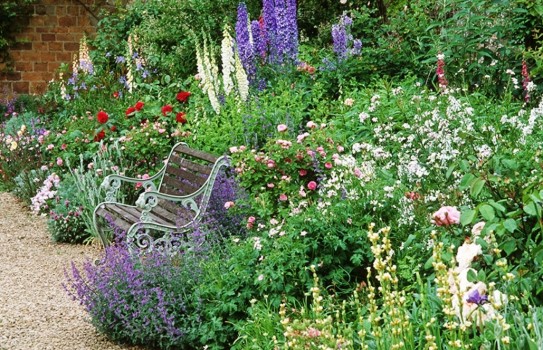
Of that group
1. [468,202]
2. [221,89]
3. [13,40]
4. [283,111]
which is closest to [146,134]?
[221,89]

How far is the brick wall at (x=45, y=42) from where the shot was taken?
14.1 meters

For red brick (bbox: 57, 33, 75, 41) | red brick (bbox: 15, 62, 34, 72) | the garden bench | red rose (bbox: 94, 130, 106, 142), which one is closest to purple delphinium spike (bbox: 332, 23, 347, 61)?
the garden bench

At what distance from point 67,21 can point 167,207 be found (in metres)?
8.62

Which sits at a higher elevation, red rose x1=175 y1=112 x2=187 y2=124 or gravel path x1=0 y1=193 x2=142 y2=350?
red rose x1=175 y1=112 x2=187 y2=124

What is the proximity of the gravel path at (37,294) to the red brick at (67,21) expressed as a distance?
618 cm

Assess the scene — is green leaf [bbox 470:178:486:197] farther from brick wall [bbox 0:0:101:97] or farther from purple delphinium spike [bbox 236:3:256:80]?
brick wall [bbox 0:0:101:97]

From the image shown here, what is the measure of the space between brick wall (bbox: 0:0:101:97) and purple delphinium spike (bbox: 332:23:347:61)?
23.8 feet

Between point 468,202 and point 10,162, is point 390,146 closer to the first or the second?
point 468,202

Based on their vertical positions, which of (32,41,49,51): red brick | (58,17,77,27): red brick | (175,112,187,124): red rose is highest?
(58,17,77,27): red brick

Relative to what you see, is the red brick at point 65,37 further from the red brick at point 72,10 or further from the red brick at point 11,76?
the red brick at point 11,76

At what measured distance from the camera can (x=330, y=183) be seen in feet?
16.3

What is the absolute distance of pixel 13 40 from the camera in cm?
1414

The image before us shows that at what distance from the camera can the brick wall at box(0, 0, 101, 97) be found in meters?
14.1

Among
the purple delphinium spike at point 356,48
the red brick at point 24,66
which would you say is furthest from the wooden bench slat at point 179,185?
the red brick at point 24,66
